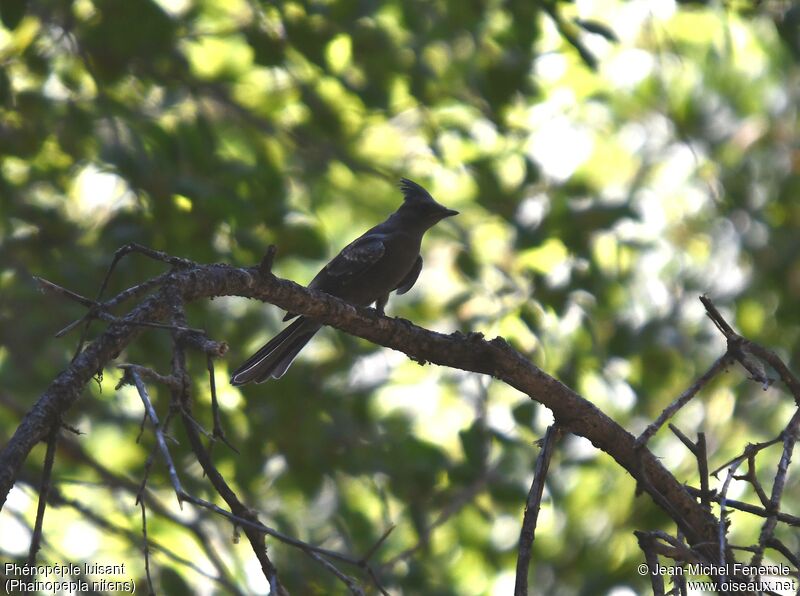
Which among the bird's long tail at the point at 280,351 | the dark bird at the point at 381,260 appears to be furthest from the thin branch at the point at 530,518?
the dark bird at the point at 381,260

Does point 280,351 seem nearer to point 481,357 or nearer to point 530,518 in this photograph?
point 481,357

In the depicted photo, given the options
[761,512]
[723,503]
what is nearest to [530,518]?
[723,503]

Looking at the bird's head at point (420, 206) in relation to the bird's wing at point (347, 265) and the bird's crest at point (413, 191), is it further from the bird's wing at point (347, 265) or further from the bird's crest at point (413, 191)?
the bird's wing at point (347, 265)

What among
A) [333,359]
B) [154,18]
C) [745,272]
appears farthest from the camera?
[745,272]

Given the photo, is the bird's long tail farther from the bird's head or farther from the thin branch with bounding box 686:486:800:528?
the thin branch with bounding box 686:486:800:528

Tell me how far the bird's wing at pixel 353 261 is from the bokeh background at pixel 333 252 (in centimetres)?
22

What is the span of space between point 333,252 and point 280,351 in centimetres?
141

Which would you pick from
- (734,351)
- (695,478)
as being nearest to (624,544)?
(695,478)

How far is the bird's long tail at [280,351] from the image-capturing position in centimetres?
509

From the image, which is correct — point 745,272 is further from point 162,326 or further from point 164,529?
point 162,326

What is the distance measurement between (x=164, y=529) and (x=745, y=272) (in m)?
5.36

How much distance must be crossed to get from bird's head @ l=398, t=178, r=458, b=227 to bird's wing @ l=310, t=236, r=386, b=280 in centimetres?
47

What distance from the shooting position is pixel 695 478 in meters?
7.07

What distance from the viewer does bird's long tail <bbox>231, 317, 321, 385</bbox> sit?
200 inches
